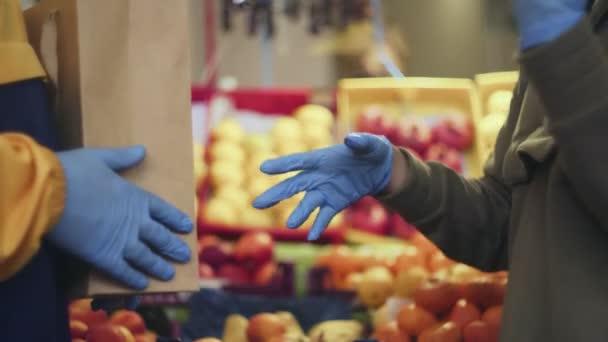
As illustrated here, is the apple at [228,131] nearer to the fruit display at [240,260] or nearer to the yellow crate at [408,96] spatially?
the yellow crate at [408,96]

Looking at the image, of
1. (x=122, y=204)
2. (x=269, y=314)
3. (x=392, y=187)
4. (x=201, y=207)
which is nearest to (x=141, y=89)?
(x=122, y=204)

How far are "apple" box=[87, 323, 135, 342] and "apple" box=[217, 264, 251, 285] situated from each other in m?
1.52

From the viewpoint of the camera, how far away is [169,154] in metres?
1.32

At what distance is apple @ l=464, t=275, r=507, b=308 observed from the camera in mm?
1953

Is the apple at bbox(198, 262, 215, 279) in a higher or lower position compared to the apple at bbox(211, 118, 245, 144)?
lower

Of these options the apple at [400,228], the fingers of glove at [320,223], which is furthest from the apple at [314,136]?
the fingers of glove at [320,223]

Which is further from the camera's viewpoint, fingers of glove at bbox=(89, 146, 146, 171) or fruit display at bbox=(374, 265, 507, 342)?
fruit display at bbox=(374, 265, 507, 342)

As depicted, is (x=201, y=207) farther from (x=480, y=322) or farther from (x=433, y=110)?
(x=480, y=322)

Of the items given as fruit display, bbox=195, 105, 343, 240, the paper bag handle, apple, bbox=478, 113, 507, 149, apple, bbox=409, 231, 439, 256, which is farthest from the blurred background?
the paper bag handle

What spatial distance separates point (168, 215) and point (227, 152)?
8.39ft

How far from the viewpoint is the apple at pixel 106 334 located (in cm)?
167

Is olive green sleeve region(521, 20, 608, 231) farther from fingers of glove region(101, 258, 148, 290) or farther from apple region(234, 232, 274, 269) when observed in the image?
apple region(234, 232, 274, 269)

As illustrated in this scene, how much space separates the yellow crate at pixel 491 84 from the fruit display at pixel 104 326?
69.8 inches

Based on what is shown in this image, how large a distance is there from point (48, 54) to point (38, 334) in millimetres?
424
